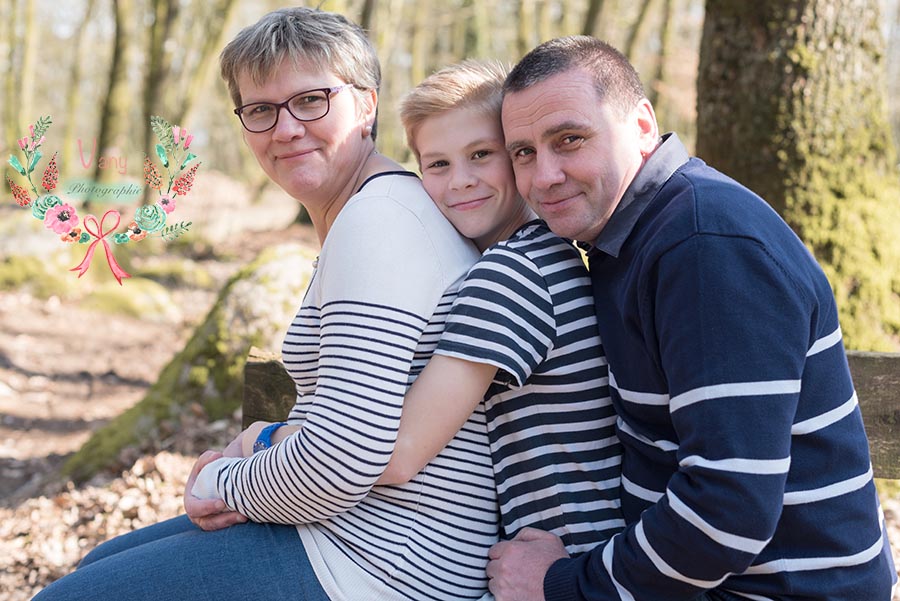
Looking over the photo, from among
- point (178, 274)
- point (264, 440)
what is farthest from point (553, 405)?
point (178, 274)

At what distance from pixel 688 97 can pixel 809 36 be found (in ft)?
37.9

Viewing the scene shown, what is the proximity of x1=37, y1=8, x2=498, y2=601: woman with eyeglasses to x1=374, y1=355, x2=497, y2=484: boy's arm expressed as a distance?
0.15 ft

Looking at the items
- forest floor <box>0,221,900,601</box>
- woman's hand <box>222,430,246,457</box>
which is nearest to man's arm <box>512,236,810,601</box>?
woman's hand <box>222,430,246,457</box>

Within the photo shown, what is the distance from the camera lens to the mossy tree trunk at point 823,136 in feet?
11.5

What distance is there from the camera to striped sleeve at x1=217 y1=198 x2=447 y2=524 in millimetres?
1802

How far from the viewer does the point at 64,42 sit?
24.5m

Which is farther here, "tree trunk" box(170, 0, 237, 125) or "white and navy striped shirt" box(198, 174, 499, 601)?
"tree trunk" box(170, 0, 237, 125)

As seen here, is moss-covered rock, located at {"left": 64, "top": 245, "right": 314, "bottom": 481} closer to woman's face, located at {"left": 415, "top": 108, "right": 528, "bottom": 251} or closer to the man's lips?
woman's face, located at {"left": 415, "top": 108, "right": 528, "bottom": 251}

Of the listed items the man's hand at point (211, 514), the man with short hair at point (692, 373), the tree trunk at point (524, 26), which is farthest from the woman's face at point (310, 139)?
the tree trunk at point (524, 26)

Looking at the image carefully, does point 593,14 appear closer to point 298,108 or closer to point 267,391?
point 267,391

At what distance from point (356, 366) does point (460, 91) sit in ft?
2.64

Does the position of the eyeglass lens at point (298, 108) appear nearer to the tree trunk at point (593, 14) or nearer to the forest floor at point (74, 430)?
the forest floor at point (74, 430)

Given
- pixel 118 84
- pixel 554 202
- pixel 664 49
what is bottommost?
pixel 554 202

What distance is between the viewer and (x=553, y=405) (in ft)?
6.29
